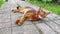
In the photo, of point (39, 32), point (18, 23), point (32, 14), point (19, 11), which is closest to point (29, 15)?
point (32, 14)

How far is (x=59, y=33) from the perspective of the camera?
3154mm

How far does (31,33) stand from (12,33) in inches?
15.2

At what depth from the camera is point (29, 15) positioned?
452 cm

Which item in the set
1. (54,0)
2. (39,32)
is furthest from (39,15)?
(54,0)

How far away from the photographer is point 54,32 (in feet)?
10.7

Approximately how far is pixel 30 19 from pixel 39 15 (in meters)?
0.29

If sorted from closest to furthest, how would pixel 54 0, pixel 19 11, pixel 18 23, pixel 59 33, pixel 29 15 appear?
pixel 59 33 → pixel 18 23 → pixel 29 15 → pixel 19 11 → pixel 54 0

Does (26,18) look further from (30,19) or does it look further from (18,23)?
(18,23)

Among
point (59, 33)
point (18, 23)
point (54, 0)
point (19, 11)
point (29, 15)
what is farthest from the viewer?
point (54, 0)

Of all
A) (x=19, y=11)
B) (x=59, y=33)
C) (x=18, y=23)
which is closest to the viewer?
(x=59, y=33)

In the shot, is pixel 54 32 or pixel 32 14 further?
pixel 32 14

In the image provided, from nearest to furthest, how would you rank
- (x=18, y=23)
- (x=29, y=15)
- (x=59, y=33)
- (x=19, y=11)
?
(x=59, y=33), (x=18, y=23), (x=29, y=15), (x=19, y=11)

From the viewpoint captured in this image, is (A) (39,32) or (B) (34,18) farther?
Answer: (B) (34,18)

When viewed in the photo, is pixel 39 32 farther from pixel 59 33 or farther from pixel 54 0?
pixel 54 0
